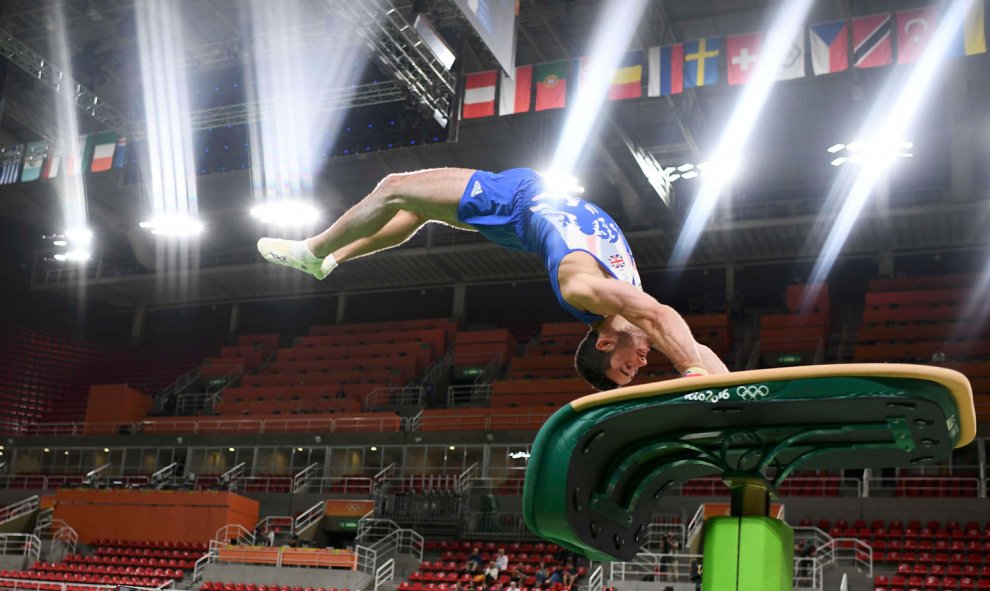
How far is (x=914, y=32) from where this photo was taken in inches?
628

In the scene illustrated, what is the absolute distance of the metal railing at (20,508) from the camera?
2409 cm

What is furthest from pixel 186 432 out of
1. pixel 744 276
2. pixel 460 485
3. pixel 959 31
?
pixel 959 31

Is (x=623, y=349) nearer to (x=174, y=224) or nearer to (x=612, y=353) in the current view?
(x=612, y=353)

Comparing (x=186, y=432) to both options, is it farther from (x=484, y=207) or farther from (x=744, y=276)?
(x=484, y=207)

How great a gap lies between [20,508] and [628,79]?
17547mm

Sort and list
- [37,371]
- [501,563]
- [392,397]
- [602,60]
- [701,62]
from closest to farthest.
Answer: [701,62] < [501,563] < [602,60] < [392,397] < [37,371]

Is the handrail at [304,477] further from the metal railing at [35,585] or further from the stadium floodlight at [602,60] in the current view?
the stadium floodlight at [602,60]

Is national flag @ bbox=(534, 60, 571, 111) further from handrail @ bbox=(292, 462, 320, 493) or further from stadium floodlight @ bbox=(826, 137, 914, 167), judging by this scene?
handrail @ bbox=(292, 462, 320, 493)

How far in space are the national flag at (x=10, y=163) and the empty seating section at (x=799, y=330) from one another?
18.1 metres

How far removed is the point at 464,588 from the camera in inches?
653

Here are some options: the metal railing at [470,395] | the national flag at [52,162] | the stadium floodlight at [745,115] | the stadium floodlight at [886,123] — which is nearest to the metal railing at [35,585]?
the metal railing at [470,395]

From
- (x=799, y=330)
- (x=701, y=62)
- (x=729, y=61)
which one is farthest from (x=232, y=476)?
(x=729, y=61)

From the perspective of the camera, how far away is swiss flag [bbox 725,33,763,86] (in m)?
16.9

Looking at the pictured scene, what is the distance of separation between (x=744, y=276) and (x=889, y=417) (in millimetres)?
27582
